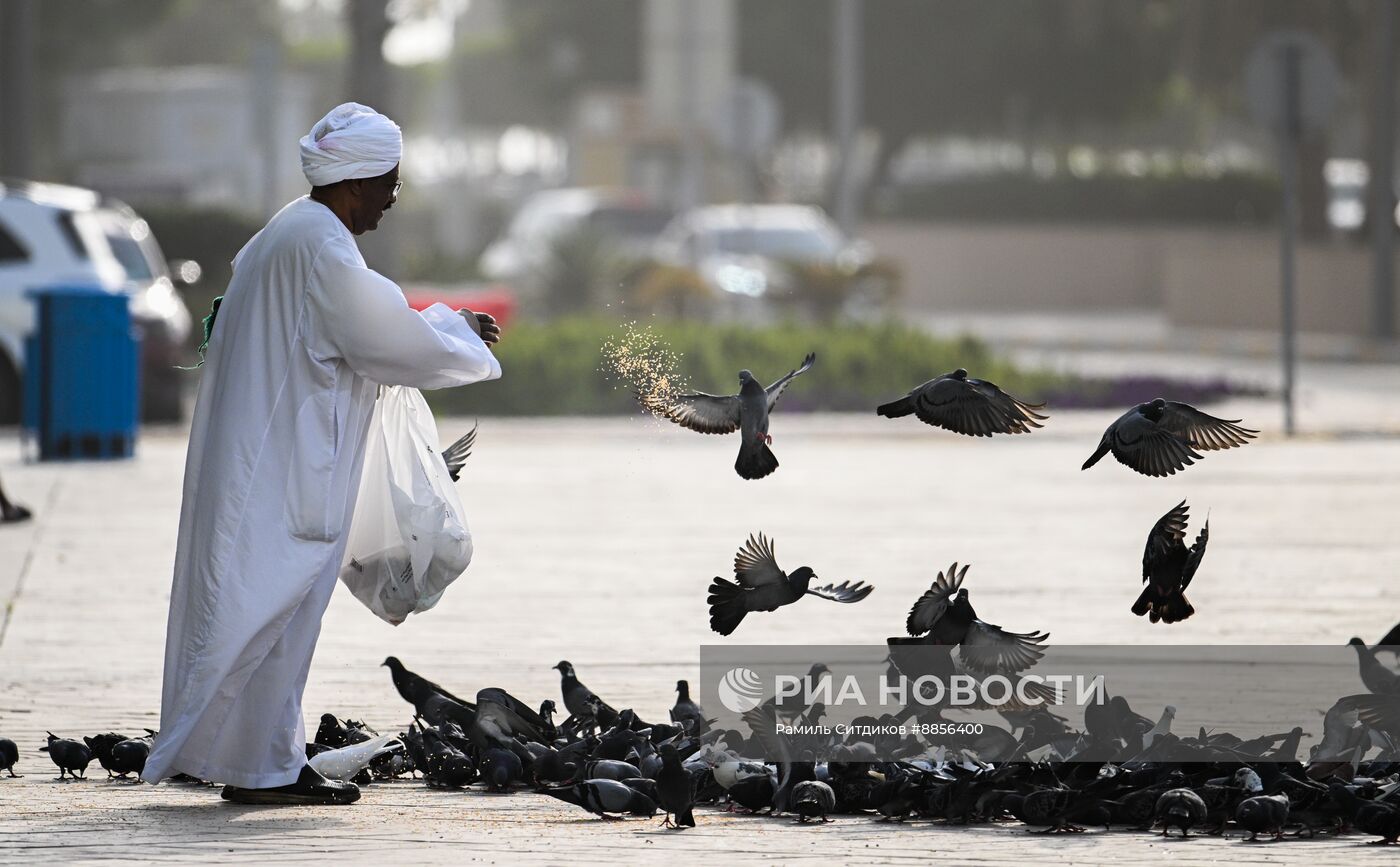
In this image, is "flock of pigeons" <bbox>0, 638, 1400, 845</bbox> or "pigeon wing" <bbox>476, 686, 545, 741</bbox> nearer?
"flock of pigeons" <bbox>0, 638, 1400, 845</bbox>

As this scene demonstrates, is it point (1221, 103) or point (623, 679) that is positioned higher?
point (1221, 103)

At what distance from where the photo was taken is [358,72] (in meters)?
22.5

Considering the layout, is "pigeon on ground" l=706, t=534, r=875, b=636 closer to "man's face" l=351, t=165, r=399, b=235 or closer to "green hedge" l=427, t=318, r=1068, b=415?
"man's face" l=351, t=165, r=399, b=235

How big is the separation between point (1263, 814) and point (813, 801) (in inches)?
39.9

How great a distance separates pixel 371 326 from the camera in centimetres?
595

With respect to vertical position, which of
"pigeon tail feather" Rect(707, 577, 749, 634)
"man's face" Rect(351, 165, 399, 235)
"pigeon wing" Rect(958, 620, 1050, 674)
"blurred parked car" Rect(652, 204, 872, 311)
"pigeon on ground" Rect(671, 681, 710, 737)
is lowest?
"pigeon on ground" Rect(671, 681, 710, 737)

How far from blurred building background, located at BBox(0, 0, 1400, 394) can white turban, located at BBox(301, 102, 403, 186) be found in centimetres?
1609

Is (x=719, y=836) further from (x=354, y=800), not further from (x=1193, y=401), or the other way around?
(x=1193, y=401)

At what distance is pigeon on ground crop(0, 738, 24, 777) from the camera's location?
6.25 meters

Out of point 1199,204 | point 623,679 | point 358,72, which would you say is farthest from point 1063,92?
point 623,679

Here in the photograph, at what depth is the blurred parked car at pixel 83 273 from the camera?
17234 millimetres

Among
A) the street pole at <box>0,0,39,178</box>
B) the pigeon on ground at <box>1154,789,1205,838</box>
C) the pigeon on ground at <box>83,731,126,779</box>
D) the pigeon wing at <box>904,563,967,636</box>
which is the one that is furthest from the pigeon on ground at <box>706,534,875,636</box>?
the street pole at <box>0,0,39,178</box>

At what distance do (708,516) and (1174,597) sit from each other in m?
6.79

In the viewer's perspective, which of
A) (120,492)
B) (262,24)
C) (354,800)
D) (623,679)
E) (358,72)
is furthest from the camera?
(262,24)
